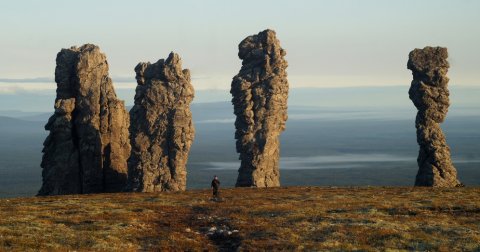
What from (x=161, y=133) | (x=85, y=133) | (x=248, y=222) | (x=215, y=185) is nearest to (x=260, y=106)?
(x=161, y=133)

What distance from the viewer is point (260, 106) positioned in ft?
342

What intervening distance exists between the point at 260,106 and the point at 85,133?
85.1ft

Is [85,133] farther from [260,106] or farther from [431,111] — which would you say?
[431,111]

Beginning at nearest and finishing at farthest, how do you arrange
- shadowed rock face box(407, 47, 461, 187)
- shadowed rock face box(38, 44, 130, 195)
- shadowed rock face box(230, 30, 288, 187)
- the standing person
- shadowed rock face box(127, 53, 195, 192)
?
the standing person
shadowed rock face box(407, 47, 461, 187)
shadowed rock face box(38, 44, 130, 195)
shadowed rock face box(127, 53, 195, 192)
shadowed rock face box(230, 30, 288, 187)

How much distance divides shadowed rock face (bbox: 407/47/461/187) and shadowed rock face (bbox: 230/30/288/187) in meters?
19.5

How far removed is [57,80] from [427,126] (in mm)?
52880

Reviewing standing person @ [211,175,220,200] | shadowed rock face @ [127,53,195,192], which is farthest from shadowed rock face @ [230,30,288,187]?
standing person @ [211,175,220,200]

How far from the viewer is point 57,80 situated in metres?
100

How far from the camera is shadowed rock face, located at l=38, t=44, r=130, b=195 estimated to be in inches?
3755

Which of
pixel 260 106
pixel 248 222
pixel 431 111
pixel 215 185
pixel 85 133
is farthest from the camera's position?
pixel 260 106

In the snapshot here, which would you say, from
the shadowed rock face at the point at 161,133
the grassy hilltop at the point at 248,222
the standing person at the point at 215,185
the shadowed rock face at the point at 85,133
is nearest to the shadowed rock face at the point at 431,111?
A: the grassy hilltop at the point at 248,222

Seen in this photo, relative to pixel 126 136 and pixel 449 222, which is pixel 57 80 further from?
pixel 449 222

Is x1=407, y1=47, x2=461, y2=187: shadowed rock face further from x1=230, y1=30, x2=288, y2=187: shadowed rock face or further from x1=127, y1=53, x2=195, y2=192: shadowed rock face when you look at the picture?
x1=127, y1=53, x2=195, y2=192: shadowed rock face

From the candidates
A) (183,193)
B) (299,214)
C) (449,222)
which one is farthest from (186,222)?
(183,193)
